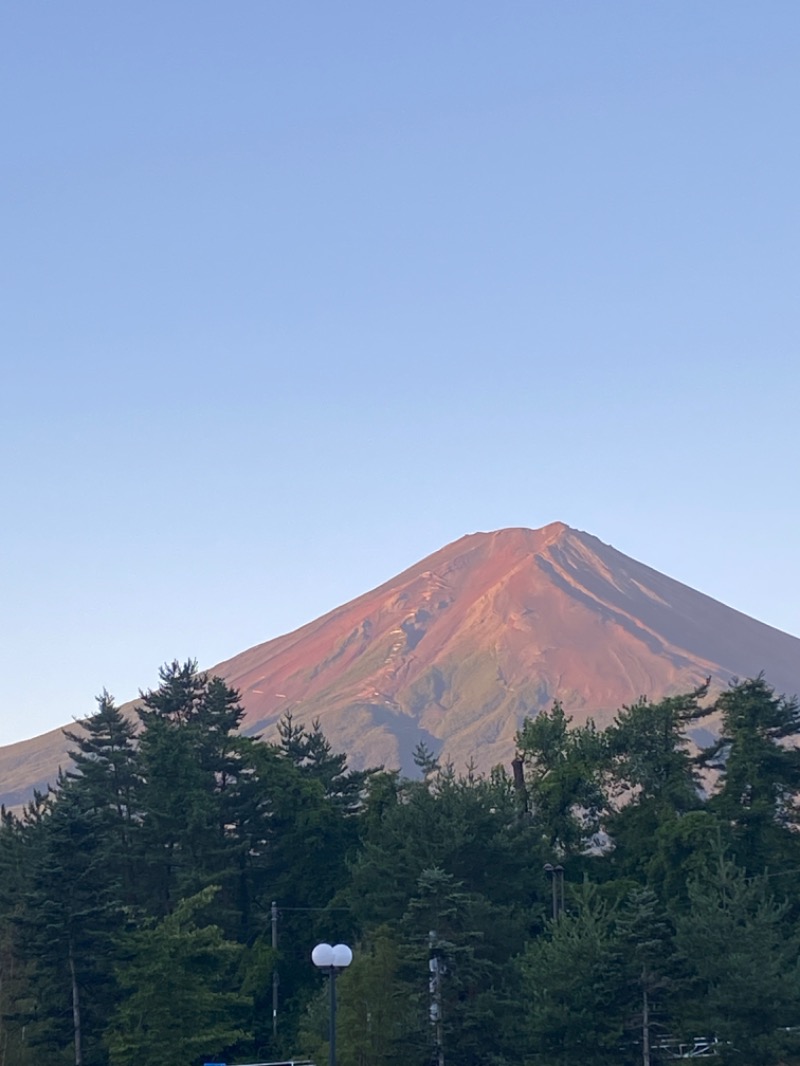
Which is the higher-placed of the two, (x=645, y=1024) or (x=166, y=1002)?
(x=166, y=1002)

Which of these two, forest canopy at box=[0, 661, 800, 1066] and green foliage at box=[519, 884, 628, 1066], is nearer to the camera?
green foliage at box=[519, 884, 628, 1066]

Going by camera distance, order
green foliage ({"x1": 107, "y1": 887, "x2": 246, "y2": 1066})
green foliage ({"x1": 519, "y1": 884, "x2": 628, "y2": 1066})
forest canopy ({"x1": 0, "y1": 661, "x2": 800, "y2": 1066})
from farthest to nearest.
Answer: green foliage ({"x1": 107, "y1": 887, "x2": 246, "y2": 1066}), forest canopy ({"x1": 0, "y1": 661, "x2": 800, "y2": 1066}), green foliage ({"x1": 519, "y1": 884, "x2": 628, "y2": 1066})

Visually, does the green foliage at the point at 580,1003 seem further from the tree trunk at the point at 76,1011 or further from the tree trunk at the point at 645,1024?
the tree trunk at the point at 76,1011

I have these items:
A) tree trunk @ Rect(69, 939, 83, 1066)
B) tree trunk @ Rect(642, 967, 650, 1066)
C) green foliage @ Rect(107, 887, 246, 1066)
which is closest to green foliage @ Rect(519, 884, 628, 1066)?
tree trunk @ Rect(642, 967, 650, 1066)

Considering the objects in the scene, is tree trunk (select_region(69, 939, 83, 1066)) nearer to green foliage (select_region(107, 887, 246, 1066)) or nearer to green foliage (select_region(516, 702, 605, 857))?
green foliage (select_region(107, 887, 246, 1066))

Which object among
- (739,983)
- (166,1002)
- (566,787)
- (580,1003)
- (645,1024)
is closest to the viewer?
(739,983)

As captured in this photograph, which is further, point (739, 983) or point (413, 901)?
point (413, 901)

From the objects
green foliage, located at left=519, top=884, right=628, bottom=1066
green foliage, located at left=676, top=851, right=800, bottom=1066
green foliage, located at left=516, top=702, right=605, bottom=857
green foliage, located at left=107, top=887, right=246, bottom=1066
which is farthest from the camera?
green foliage, located at left=516, top=702, right=605, bottom=857

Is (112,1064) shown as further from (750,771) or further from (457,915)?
(750,771)

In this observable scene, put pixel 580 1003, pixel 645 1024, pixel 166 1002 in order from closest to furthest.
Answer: pixel 645 1024 < pixel 580 1003 < pixel 166 1002

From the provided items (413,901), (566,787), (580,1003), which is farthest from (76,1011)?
(566,787)

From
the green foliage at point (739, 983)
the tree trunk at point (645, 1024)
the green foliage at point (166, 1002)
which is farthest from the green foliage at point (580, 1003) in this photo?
the green foliage at point (166, 1002)

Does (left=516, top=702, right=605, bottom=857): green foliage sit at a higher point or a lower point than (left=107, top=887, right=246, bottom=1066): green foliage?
higher

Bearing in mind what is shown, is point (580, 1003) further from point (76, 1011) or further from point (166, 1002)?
point (76, 1011)
